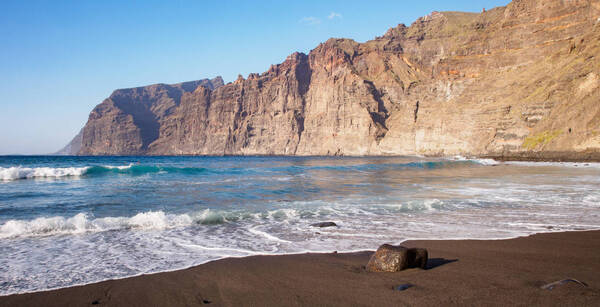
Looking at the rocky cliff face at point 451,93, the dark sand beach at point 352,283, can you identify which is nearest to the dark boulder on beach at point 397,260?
the dark sand beach at point 352,283

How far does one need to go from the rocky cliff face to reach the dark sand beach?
48172 millimetres

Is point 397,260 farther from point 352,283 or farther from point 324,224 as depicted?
point 324,224

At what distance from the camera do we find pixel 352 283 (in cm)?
453

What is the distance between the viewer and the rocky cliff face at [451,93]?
57.4m

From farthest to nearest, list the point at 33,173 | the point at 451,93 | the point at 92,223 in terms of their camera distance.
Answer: the point at 451,93 → the point at 33,173 → the point at 92,223

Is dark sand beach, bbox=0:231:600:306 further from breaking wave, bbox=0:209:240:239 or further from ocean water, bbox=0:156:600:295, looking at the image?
breaking wave, bbox=0:209:240:239

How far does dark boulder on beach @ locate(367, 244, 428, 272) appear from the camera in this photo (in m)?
4.94

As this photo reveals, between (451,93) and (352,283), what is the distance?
106m

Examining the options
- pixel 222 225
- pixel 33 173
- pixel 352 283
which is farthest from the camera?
pixel 33 173

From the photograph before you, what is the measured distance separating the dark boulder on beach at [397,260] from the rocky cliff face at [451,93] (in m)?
49.4

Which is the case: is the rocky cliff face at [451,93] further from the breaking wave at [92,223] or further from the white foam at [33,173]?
the white foam at [33,173]

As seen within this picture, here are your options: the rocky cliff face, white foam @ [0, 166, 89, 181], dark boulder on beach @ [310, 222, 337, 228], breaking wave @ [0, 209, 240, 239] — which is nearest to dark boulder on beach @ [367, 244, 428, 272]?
dark boulder on beach @ [310, 222, 337, 228]

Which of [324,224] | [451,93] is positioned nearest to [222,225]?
[324,224]

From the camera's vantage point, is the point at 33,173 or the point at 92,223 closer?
the point at 92,223
